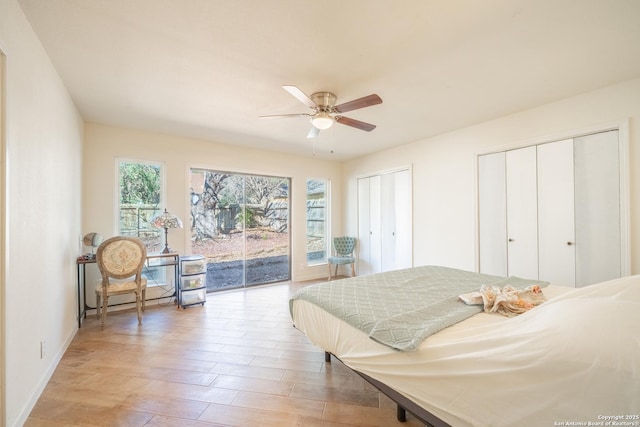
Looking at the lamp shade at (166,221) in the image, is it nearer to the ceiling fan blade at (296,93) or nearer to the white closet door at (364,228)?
the ceiling fan blade at (296,93)

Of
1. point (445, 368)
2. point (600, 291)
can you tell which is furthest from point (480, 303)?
point (445, 368)

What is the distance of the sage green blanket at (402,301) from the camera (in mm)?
1446

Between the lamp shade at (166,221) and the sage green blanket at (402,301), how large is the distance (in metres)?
2.34

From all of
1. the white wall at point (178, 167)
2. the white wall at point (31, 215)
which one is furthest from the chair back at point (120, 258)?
the white wall at point (178, 167)

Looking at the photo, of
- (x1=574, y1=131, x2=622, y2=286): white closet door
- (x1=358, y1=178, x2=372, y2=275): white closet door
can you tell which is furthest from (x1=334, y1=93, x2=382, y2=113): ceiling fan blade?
(x1=358, y1=178, x2=372, y2=275): white closet door

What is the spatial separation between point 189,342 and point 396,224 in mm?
3606

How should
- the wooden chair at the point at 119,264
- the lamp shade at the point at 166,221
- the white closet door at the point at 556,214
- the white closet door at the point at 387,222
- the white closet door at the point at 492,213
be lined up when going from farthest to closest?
the white closet door at the point at 387,222
the lamp shade at the point at 166,221
the white closet door at the point at 492,213
the wooden chair at the point at 119,264
the white closet door at the point at 556,214

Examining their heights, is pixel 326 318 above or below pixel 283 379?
above

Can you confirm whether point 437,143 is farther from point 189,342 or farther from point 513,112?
point 189,342

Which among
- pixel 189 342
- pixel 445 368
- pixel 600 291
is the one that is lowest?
pixel 189 342

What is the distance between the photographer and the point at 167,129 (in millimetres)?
3693

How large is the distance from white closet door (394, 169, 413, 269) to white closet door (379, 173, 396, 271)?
0.07 meters

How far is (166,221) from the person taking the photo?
3.65m

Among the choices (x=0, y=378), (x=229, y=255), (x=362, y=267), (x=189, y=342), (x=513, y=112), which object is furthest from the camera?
(x=362, y=267)
